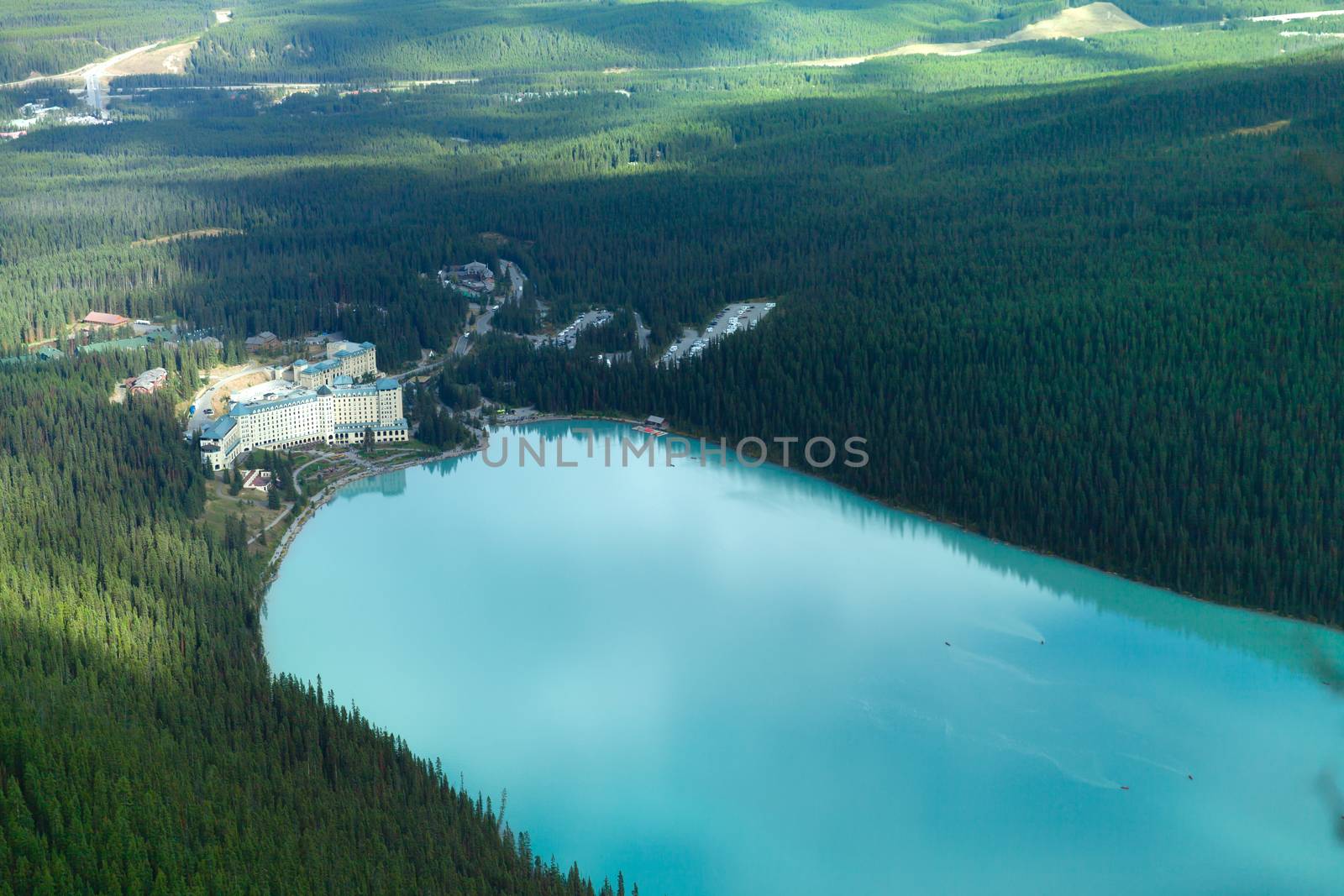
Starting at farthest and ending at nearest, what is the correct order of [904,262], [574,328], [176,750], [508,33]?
1. [508,33]
2. [574,328]
3. [904,262]
4. [176,750]

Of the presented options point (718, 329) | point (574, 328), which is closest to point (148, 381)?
point (574, 328)

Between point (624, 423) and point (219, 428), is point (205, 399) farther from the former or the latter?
point (624, 423)

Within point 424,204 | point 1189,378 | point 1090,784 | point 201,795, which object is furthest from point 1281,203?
point 201,795

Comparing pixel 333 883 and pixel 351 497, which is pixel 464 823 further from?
pixel 351 497

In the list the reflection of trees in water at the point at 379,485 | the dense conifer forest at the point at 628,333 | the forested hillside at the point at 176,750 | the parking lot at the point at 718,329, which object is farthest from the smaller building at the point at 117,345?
the parking lot at the point at 718,329

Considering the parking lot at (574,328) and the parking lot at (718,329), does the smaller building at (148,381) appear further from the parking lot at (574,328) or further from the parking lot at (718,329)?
the parking lot at (718,329)

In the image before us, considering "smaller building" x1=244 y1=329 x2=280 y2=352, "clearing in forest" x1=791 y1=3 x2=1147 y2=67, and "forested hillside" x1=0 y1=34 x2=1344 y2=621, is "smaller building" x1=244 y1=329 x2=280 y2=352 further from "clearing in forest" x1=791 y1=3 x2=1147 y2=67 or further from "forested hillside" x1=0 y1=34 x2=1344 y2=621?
"clearing in forest" x1=791 y1=3 x2=1147 y2=67

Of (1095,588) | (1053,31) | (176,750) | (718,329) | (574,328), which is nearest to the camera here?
(176,750)
